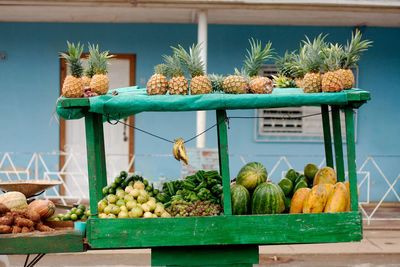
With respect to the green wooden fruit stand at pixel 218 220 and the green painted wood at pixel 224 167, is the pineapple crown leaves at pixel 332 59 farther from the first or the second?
the green painted wood at pixel 224 167

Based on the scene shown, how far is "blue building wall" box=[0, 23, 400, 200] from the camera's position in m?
8.84

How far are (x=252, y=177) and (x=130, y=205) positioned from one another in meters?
1.14

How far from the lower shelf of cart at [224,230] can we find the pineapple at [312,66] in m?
1.04

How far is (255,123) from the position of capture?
900 cm

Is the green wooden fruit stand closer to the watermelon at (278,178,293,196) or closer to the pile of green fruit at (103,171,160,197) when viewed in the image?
the watermelon at (278,178,293,196)

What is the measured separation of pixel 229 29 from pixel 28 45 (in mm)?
4123

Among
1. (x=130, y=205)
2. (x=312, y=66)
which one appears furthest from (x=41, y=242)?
(x=312, y=66)

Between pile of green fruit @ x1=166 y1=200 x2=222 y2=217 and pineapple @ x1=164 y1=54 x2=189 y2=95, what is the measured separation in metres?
0.96

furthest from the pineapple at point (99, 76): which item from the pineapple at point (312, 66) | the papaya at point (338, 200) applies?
the papaya at point (338, 200)

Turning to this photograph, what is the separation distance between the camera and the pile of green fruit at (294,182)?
13.6ft

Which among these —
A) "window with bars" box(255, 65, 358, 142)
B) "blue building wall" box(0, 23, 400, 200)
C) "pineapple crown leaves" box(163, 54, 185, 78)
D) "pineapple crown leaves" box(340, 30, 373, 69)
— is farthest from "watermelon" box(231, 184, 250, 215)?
"window with bars" box(255, 65, 358, 142)

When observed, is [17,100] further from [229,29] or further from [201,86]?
[201,86]

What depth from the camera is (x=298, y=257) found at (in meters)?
6.19

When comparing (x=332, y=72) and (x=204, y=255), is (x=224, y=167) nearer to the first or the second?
(x=204, y=255)
